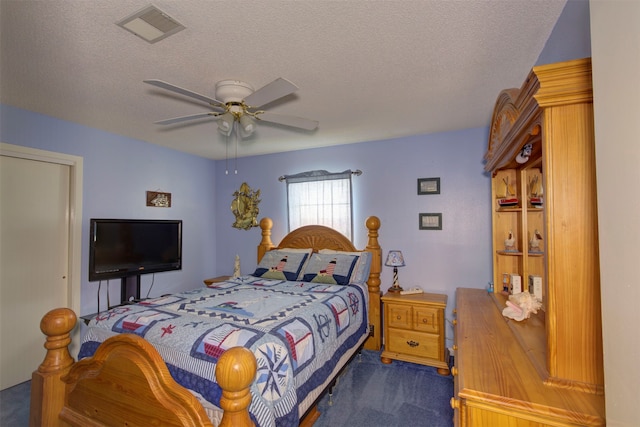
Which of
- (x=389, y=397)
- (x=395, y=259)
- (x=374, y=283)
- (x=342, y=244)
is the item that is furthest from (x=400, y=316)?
(x=342, y=244)

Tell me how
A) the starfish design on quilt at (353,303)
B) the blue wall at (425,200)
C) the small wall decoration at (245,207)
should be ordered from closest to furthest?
the starfish design on quilt at (353,303)
the blue wall at (425,200)
the small wall decoration at (245,207)

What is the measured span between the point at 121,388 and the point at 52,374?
0.43 metres

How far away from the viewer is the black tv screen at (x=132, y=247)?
9.32 feet

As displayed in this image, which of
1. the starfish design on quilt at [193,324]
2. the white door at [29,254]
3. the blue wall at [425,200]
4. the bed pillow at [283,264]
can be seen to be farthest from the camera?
the bed pillow at [283,264]

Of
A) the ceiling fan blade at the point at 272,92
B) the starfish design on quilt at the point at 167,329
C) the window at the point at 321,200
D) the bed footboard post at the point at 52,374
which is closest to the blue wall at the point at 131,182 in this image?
the window at the point at 321,200

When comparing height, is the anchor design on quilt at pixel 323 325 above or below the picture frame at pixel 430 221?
below

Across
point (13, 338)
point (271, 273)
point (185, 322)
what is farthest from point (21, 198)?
point (271, 273)

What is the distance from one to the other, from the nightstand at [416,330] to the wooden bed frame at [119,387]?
2.11 meters

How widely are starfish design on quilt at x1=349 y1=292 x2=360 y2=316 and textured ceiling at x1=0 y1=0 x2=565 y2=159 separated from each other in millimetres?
1654

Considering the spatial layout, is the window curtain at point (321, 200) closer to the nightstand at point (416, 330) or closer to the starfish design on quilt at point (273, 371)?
the nightstand at point (416, 330)

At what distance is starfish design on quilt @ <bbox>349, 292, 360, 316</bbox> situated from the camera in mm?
2655

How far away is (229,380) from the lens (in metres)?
1.07

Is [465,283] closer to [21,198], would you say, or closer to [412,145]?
[412,145]

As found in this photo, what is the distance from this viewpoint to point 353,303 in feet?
8.87
